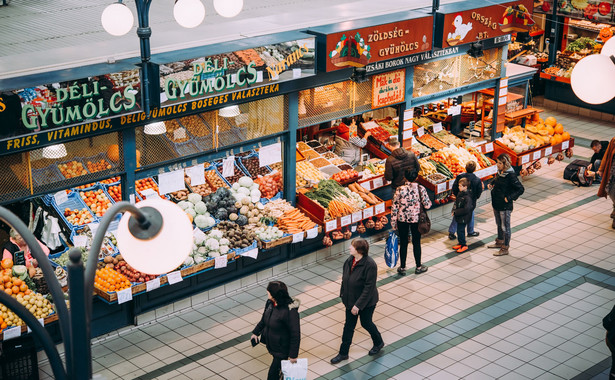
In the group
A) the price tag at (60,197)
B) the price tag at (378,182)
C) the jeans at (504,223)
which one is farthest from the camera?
the price tag at (378,182)

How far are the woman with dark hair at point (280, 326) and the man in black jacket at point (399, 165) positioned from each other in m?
4.57

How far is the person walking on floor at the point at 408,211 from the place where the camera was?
38.5 ft

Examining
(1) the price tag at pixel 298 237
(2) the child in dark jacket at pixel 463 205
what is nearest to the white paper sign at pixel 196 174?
(1) the price tag at pixel 298 237

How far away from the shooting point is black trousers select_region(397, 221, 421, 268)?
1191 cm

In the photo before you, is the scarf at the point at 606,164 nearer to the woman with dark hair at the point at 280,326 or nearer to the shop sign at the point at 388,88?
the shop sign at the point at 388,88

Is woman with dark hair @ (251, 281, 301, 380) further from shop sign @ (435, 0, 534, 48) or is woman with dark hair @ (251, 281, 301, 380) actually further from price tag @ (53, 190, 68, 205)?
shop sign @ (435, 0, 534, 48)

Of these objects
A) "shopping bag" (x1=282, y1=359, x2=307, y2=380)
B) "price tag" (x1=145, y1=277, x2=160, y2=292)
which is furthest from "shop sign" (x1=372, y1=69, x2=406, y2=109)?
"shopping bag" (x1=282, y1=359, x2=307, y2=380)

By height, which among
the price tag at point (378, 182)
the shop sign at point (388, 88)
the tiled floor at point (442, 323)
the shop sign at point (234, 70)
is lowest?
the tiled floor at point (442, 323)

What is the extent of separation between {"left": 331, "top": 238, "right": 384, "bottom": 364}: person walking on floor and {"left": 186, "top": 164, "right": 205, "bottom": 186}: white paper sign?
3.00 m

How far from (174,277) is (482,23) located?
23.7ft

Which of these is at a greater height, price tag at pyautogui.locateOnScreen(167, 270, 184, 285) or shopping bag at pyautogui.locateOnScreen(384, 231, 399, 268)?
price tag at pyautogui.locateOnScreen(167, 270, 184, 285)

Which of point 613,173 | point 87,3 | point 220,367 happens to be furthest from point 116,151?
point 613,173

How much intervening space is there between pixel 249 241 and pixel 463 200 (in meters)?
3.60

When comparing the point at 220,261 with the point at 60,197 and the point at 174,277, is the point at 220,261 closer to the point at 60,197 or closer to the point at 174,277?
the point at 174,277
